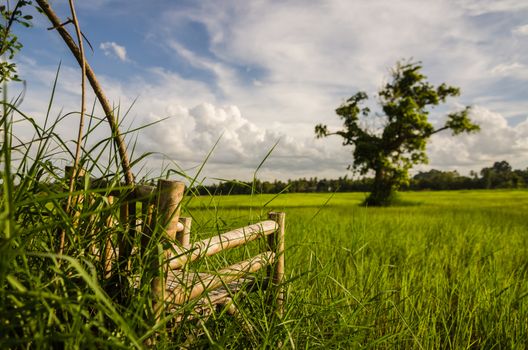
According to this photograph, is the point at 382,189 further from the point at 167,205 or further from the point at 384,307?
the point at 167,205

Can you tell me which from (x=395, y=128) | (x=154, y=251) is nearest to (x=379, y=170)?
(x=395, y=128)

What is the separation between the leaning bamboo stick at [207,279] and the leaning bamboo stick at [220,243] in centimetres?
7

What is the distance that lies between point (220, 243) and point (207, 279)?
0.29m

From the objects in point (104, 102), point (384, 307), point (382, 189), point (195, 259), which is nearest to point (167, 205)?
point (195, 259)

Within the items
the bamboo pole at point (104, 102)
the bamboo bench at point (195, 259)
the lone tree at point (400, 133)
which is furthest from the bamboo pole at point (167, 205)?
the lone tree at point (400, 133)

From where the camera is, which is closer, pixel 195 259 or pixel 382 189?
pixel 195 259

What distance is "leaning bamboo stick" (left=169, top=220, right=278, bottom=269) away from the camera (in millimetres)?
1526

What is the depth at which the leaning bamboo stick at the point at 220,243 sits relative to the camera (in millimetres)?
1526

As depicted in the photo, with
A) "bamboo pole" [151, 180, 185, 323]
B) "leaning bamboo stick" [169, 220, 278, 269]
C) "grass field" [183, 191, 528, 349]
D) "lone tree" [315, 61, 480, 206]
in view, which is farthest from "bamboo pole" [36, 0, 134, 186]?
"lone tree" [315, 61, 480, 206]

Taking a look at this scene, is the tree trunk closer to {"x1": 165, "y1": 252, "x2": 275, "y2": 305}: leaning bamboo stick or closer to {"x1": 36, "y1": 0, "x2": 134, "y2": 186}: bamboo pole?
{"x1": 165, "y1": 252, "x2": 275, "y2": 305}: leaning bamboo stick

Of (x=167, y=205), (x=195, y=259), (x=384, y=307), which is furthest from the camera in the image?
(x=384, y=307)

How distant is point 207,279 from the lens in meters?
2.01

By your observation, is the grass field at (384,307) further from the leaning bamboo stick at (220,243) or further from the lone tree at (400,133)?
the lone tree at (400,133)

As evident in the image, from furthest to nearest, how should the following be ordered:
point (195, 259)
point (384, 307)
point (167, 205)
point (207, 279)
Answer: point (384, 307) < point (207, 279) < point (195, 259) < point (167, 205)
